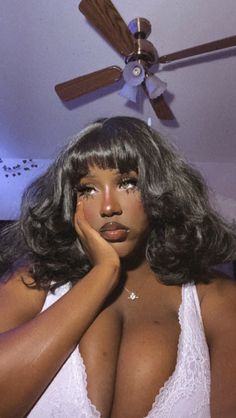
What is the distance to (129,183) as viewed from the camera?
0.88m

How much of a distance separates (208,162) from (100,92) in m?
1.77

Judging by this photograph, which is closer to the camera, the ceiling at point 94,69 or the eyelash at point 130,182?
the eyelash at point 130,182

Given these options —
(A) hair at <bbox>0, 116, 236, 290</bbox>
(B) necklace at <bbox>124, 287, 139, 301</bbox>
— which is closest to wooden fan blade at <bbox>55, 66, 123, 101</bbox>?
(A) hair at <bbox>0, 116, 236, 290</bbox>

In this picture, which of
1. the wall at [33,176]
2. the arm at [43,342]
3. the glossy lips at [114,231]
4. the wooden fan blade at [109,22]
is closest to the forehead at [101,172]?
the glossy lips at [114,231]

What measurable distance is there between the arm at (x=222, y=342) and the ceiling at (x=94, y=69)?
3.69ft

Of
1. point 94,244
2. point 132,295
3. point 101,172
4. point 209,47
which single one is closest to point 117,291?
point 132,295

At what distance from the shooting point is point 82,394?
729 mm

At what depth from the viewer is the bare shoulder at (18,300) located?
792 millimetres

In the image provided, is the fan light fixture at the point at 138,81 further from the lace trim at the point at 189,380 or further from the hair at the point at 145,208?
the lace trim at the point at 189,380

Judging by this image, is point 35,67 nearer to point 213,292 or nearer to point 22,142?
point 22,142

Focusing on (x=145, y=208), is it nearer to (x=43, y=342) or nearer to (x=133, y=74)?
(x=43, y=342)

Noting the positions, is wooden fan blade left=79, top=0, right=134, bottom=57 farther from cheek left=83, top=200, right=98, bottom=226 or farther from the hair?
cheek left=83, top=200, right=98, bottom=226

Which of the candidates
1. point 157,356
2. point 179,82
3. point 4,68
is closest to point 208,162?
point 179,82

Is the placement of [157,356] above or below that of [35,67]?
below
